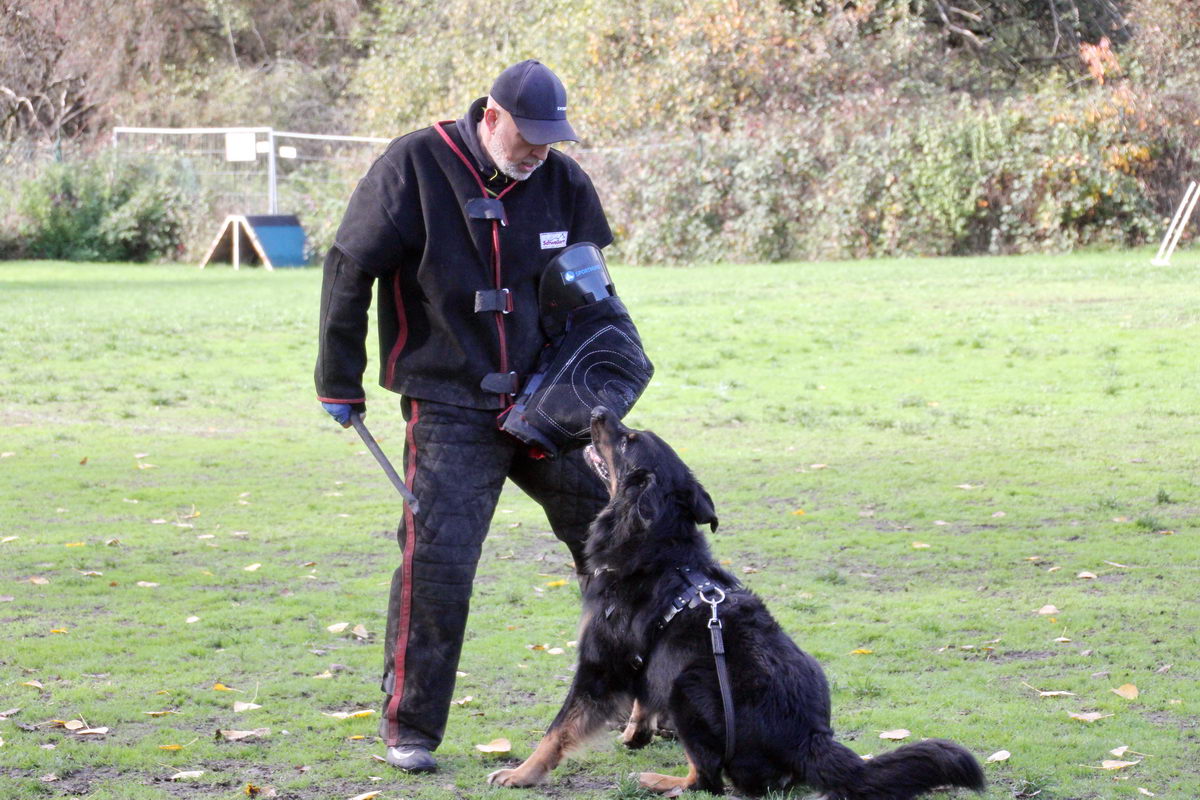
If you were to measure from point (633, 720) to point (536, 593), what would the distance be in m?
1.91

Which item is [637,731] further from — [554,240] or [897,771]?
[554,240]

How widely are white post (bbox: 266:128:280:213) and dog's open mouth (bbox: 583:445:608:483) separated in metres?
23.9

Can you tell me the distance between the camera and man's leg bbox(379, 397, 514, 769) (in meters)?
4.34

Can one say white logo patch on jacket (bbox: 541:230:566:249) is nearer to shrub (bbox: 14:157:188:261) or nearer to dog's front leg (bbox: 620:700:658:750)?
dog's front leg (bbox: 620:700:658:750)

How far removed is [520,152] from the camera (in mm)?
4234

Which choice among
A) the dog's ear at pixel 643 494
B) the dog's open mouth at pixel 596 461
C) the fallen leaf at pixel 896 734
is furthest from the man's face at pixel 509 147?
the fallen leaf at pixel 896 734

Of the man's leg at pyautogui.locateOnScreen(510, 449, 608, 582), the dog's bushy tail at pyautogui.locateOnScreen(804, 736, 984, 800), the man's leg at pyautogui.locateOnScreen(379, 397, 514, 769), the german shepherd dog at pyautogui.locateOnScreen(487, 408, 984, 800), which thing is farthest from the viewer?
the man's leg at pyautogui.locateOnScreen(510, 449, 608, 582)

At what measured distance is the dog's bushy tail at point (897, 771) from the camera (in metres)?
3.65

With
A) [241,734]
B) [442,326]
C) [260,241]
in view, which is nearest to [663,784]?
[241,734]

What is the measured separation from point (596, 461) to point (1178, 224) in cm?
2081

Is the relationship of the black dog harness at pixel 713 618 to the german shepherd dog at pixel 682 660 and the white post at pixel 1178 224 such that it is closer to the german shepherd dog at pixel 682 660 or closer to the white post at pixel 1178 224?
the german shepherd dog at pixel 682 660

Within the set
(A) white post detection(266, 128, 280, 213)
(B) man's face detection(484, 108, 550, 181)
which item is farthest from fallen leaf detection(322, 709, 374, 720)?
(A) white post detection(266, 128, 280, 213)

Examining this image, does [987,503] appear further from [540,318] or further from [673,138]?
[673,138]

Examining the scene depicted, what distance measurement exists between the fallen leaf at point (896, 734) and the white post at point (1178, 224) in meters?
18.0
